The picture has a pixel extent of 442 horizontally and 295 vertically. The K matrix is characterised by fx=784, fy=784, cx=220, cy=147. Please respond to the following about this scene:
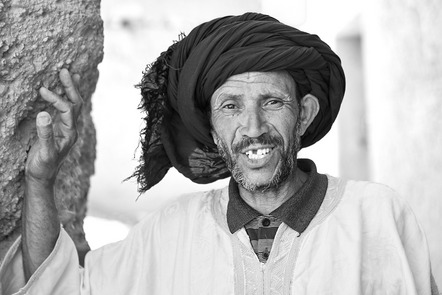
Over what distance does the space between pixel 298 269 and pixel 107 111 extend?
768 centimetres

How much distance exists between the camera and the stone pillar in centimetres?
437

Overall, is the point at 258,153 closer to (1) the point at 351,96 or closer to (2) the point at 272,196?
(2) the point at 272,196

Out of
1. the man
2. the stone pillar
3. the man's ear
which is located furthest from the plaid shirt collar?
the stone pillar

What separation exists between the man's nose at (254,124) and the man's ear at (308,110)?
0.84 ft

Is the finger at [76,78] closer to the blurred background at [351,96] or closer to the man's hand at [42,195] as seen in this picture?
the man's hand at [42,195]

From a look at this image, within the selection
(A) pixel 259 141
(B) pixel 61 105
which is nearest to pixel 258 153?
(A) pixel 259 141

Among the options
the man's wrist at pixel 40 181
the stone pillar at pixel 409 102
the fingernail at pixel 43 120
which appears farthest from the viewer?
the stone pillar at pixel 409 102

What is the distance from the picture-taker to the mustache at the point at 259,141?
2.71m

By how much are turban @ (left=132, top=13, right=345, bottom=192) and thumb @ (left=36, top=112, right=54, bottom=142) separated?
49 centimetres

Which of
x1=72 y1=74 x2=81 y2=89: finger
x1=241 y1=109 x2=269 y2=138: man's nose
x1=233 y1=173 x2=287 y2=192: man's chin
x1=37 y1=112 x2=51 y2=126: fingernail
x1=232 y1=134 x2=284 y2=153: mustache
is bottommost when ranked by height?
x1=233 y1=173 x2=287 y2=192: man's chin

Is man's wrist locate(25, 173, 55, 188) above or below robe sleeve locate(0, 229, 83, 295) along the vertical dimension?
above

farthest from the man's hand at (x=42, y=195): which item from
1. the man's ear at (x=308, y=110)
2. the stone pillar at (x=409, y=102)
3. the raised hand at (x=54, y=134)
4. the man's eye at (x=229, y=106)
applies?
the stone pillar at (x=409, y=102)

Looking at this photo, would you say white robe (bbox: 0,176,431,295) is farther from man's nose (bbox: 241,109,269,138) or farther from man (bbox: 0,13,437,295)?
man's nose (bbox: 241,109,269,138)

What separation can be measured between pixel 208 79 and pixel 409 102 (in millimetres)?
2483
